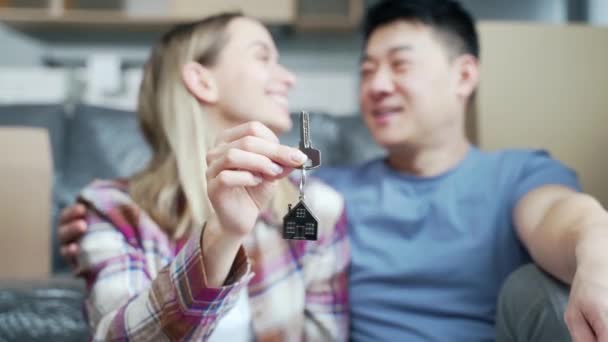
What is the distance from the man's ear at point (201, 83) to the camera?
587 mm

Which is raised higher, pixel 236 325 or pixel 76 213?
pixel 76 213

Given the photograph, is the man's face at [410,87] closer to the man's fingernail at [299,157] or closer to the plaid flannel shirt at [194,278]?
the plaid flannel shirt at [194,278]

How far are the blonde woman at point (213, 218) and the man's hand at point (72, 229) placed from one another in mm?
11

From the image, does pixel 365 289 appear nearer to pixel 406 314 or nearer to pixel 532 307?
pixel 406 314

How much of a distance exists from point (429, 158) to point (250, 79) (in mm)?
476

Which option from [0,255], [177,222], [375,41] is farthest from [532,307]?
[0,255]

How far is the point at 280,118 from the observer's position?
0.68 m

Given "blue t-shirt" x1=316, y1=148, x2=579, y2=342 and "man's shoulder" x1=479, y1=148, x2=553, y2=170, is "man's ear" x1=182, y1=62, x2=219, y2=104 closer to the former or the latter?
"blue t-shirt" x1=316, y1=148, x2=579, y2=342

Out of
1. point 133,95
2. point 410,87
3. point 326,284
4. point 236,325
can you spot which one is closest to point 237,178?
point 236,325

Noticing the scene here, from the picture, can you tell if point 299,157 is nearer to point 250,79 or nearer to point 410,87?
point 250,79

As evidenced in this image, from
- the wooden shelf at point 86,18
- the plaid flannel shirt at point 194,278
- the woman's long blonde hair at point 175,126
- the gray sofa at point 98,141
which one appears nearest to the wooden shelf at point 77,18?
the wooden shelf at point 86,18

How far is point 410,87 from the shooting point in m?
0.96

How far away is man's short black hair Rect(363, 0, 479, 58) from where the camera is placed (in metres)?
1.01

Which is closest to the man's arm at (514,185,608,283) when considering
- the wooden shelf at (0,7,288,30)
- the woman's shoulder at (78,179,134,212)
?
the woman's shoulder at (78,179,134,212)
